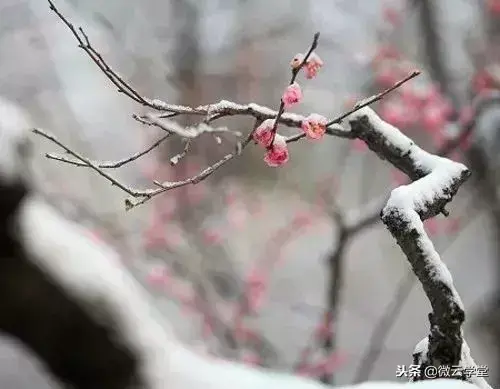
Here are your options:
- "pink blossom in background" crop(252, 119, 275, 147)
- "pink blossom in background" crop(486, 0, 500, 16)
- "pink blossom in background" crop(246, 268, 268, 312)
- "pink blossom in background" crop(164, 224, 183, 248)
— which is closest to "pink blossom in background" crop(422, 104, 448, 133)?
"pink blossom in background" crop(486, 0, 500, 16)

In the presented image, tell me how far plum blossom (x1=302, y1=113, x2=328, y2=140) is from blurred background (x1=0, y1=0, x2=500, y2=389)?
5.10 feet

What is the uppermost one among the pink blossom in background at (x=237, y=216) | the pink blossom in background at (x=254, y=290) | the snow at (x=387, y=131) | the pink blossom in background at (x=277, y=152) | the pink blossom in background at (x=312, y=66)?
the pink blossom in background at (x=237, y=216)

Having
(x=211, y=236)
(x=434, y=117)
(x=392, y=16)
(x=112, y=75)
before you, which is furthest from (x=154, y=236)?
(x=112, y=75)

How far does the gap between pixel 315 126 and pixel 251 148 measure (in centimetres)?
260

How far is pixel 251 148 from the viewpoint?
140 inches

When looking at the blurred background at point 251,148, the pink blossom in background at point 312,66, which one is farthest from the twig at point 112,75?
the blurred background at point 251,148

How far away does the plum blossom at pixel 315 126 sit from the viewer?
96 centimetres

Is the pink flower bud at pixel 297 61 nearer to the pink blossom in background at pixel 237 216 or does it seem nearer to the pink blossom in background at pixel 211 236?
the pink blossom in background at pixel 211 236

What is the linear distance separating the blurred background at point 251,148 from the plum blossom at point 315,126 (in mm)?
1556

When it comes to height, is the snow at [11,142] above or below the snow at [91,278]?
above

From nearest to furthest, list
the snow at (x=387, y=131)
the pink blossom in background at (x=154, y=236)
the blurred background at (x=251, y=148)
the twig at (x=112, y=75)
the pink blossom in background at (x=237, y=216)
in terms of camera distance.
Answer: the twig at (x=112, y=75)
the snow at (x=387, y=131)
the blurred background at (x=251, y=148)
the pink blossom in background at (x=154, y=236)
the pink blossom in background at (x=237, y=216)

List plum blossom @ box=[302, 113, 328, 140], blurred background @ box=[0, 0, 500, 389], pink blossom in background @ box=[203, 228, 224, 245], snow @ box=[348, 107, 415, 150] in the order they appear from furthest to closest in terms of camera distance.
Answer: pink blossom in background @ box=[203, 228, 224, 245] < blurred background @ box=[0, 0, 500, 389] < snow @ box=[348, 107, 415, 150] < plum blossom @ box=[302, 113, 328, 140]

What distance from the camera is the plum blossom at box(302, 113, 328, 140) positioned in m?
0.96

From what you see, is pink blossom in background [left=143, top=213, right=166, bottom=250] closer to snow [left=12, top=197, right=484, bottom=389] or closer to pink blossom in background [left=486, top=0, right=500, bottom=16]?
pink blossom in background [left=486, top=0, right=500, bottom=16]
